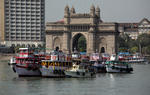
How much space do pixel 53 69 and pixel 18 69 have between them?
871 centimetres

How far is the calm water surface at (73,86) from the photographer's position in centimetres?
8431

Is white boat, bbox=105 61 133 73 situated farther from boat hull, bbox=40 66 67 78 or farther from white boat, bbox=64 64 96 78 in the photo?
boat hull, bbox=40 66 67 78

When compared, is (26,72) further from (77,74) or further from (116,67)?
Result: (116,67)

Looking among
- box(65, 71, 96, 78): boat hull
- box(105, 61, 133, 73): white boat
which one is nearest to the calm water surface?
box(65, 71, 96, 78): boat hull

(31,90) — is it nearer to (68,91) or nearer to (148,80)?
(68,91)

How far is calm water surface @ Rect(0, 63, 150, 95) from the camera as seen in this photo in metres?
84.3

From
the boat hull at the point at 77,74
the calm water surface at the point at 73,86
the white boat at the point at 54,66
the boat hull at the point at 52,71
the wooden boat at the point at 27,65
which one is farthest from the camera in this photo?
the wooden boat at the point at 27,65

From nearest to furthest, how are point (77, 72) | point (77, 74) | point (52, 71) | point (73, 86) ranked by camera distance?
point (73, 86) → point (52, 71) → point (77, 72) → point (77, 74)

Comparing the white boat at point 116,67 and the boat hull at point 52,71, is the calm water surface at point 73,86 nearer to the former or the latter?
the boat hull at point 52,71

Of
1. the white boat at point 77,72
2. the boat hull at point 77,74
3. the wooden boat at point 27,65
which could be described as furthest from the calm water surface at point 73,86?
the wooden boat at point 27,65

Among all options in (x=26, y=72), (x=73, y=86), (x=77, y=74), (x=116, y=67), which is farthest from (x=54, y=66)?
(x=116, y=67)

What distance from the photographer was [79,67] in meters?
104

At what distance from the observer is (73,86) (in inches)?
3593

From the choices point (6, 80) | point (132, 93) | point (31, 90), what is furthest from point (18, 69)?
point (132, 93)
